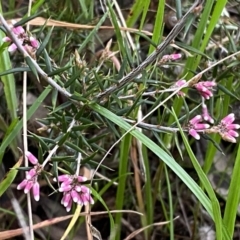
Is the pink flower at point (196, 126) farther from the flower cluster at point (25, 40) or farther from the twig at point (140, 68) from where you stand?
the flower cluster at point (25, 40)

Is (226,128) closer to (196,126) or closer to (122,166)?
(196,126)

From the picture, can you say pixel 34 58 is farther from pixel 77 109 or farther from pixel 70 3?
pixel 70 3

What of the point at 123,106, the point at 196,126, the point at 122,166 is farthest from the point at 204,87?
the point at 122,166

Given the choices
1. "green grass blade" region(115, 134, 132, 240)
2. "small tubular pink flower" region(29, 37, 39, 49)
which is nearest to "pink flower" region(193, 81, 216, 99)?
"green grass blade" region(115, 134, 132, 240)

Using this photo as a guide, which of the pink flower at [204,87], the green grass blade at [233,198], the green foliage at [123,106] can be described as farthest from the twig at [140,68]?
the green grass blade at [233,198]

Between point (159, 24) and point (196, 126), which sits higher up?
point (159, 24)

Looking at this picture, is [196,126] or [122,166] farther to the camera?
[122,166]

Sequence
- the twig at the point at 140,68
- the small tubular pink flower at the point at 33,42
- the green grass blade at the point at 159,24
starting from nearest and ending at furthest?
the twig at the point at 140,68
the small tubular pink flower at the point at 33,42
the green grass blade at the point at 159,24

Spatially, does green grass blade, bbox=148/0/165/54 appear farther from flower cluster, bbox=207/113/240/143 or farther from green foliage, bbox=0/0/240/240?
flower cluster, bbox=207/113/240/143

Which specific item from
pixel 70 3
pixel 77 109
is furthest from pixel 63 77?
pixel 70 3

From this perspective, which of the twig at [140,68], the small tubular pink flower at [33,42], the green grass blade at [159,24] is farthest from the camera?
the green grass blade at [159,24]

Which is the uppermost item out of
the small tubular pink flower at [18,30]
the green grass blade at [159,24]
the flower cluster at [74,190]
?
the small tubular pink flower at [18,30]
